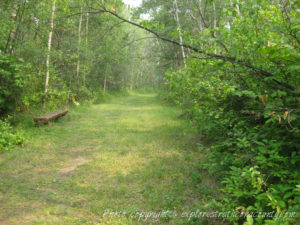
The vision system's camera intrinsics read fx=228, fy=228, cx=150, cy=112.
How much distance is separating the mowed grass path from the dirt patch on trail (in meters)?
0.02

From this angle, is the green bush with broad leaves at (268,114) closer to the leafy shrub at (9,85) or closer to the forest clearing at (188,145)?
the forest clearing at (188,145)

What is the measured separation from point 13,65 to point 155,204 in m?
6.00

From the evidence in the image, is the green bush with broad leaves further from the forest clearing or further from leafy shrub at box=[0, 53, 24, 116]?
leafy shrub at box=[0, 53, 24, 116]

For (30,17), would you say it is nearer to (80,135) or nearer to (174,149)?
(80,135)

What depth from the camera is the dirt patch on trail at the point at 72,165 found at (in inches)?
203

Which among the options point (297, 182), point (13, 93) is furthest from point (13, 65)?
point (297, 182)

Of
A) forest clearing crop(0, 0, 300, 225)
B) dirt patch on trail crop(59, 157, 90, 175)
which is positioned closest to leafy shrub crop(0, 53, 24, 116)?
forest clearing crop(0, 0, 300, 225)

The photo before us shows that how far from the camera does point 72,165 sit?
553cm

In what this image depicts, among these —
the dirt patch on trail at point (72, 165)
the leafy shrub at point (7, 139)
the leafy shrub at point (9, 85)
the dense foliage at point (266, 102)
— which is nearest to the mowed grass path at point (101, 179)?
the dirt patch on trail at point (72, 165)

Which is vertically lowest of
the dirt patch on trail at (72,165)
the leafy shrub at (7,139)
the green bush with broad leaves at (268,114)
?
the dirt patch on trail at (72,165)

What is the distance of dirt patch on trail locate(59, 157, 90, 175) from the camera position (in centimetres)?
517

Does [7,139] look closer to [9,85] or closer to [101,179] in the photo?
[9,85]

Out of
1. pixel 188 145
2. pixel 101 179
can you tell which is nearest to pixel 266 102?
pixel 101 179

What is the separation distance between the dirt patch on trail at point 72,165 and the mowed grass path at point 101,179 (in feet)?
0.07
